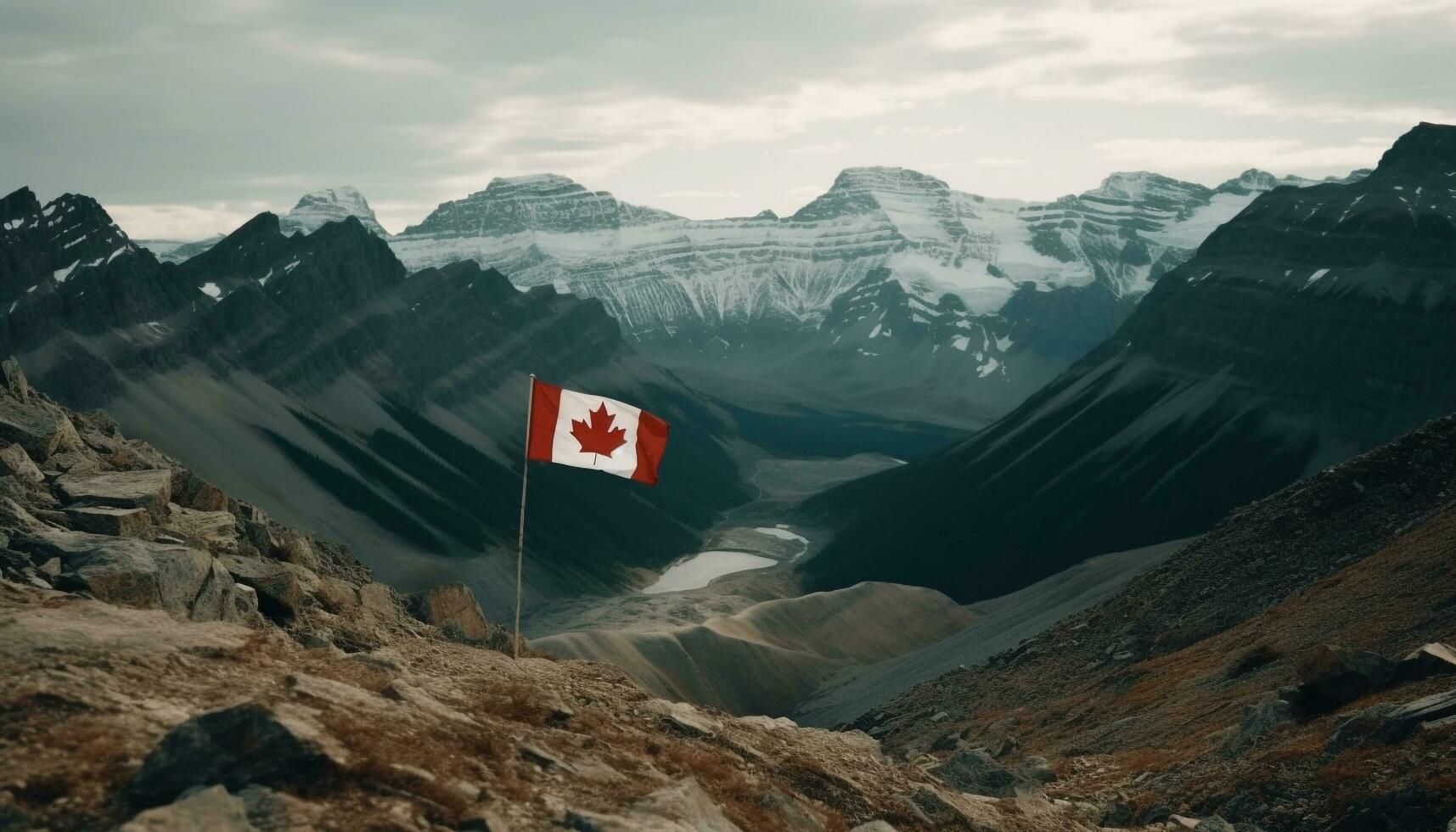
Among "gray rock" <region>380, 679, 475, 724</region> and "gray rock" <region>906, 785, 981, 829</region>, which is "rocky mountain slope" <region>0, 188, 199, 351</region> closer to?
"gray rock" <region>380, 679, 475, 724</region>

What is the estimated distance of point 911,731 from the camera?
80062 mm

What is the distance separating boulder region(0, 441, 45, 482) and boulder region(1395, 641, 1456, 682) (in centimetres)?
3856

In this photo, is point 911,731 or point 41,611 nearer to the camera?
point 41,611

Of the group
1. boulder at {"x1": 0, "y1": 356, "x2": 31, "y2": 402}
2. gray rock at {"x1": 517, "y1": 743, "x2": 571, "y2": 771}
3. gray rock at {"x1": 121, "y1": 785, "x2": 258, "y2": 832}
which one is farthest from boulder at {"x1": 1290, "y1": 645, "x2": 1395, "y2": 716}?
boulder at {"x1": 0, "y1": 356, "x2": 31, "y2": 402}

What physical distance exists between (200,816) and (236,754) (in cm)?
173

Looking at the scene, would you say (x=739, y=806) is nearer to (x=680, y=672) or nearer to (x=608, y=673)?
(x=608, y=673)

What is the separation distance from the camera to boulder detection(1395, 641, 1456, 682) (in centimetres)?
4034

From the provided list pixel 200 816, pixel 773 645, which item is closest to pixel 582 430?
pixel 200 816

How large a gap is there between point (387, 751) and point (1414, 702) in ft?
89.4

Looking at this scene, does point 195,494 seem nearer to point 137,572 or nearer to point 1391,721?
point 137,572

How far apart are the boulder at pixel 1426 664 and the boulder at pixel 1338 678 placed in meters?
0.33

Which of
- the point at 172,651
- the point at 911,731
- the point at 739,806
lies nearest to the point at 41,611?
the point at 172,651

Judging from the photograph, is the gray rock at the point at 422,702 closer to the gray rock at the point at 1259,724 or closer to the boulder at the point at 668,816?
the boulder at the point at 668,816

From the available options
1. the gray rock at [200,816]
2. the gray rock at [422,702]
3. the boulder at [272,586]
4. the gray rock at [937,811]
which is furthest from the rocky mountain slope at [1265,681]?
the gray rock at [200,816]
